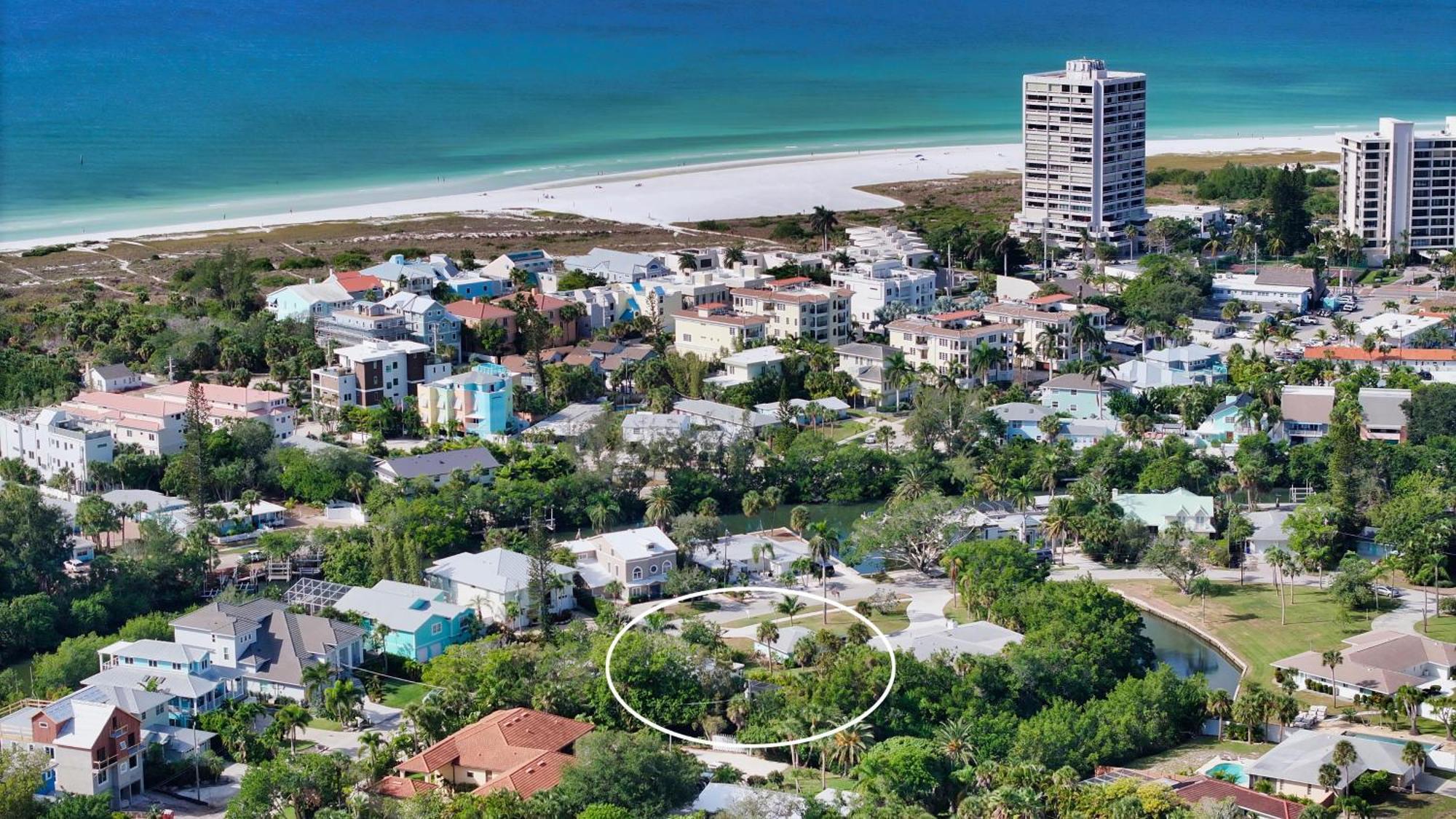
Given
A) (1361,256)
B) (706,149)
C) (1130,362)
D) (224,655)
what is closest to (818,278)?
(1130,362)

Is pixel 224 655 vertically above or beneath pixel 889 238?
beneath

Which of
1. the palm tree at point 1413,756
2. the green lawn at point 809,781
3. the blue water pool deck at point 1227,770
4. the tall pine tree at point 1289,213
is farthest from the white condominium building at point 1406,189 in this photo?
the green lawn at point 809,781

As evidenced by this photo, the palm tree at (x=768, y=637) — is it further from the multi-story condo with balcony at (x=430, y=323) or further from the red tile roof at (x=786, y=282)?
the red tile roof at (x=786, y=282)

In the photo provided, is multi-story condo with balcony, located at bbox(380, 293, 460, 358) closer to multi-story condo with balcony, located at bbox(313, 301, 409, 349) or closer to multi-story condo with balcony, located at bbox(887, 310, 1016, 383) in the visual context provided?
multi-story condo with balcony, located at bbox(313, 301, 409, 349)

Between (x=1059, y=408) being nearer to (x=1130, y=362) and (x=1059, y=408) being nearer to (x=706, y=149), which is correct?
(x=1130, y=362)

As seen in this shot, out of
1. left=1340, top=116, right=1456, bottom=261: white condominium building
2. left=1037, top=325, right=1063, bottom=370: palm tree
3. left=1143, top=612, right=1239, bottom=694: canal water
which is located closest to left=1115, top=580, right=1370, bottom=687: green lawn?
left=1143, top=612, right=1239, bottom=694: canal water

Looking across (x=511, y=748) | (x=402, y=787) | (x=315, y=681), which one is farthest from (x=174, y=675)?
(x=511, y=748)
